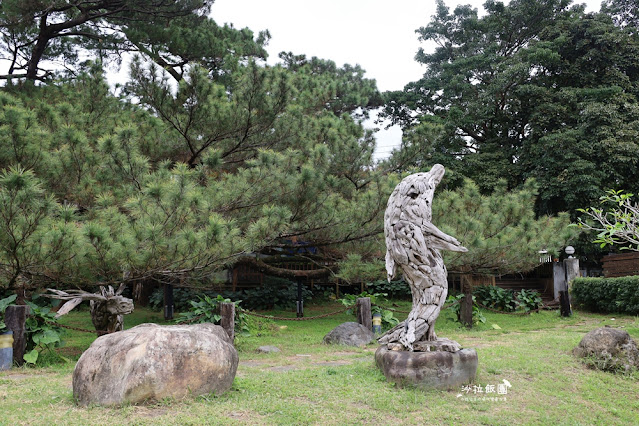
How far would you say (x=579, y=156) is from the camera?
46.1 ft

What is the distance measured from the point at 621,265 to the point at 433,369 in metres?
10.7

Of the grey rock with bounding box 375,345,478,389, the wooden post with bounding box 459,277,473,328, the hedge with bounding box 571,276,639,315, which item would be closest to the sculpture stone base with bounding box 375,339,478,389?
the grey rock with bounding box 375,345,478,389

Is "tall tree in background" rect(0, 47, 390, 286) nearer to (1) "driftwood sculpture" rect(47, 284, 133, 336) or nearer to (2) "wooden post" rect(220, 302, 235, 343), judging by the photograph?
(1) "driftwood sculpture" rect(47, 284, 133, 336)

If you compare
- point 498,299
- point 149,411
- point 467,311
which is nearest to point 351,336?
point 467,311

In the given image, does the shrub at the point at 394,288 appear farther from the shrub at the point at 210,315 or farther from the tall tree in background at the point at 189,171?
the shrub at the point at 210,315

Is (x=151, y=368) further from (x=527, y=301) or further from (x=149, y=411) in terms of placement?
(x=527, y=301)

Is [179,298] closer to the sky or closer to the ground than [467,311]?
closer to the sky

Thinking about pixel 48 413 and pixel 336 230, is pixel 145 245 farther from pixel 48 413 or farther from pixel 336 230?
pixel 336 230

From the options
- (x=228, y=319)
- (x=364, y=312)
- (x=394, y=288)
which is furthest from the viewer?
(x=394, y=288)

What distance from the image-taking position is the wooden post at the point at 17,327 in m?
5.81

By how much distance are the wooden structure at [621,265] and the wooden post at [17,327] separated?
1314cm

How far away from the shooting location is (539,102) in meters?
15.8

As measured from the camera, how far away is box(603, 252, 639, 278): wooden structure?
1224cm

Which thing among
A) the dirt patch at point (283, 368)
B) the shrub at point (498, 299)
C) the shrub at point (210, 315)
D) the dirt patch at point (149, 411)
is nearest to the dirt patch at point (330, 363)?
the dirt patch at point (283, 368)
